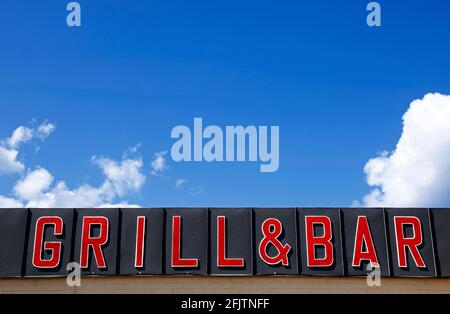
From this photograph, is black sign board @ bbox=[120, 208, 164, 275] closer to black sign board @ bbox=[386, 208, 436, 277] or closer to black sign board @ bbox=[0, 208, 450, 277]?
black sign board @ bbox=[0, 208, 450, 277]

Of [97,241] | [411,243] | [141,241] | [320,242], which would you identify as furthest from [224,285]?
[411,243]

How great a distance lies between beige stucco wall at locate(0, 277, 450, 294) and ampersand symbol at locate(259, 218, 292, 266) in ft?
2.03

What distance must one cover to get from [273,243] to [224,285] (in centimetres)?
225

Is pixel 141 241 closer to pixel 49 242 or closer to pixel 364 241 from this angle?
pixel 49 242

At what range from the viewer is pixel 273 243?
59.6ft

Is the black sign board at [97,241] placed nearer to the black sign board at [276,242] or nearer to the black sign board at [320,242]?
the black sign board at [276,242]

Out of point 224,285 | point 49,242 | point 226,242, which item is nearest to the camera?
point 224,285

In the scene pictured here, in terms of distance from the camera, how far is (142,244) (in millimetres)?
17984

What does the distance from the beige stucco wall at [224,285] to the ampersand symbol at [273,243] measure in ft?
2.03

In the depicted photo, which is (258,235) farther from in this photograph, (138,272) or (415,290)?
(415,290)

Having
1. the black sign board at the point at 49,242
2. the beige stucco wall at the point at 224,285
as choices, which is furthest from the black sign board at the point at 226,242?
the beige stucco wall at the point at 224,285

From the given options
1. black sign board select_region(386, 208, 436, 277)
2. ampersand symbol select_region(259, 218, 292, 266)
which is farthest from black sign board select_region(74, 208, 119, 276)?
black sign board select_region(386, 208, 436, 277)
